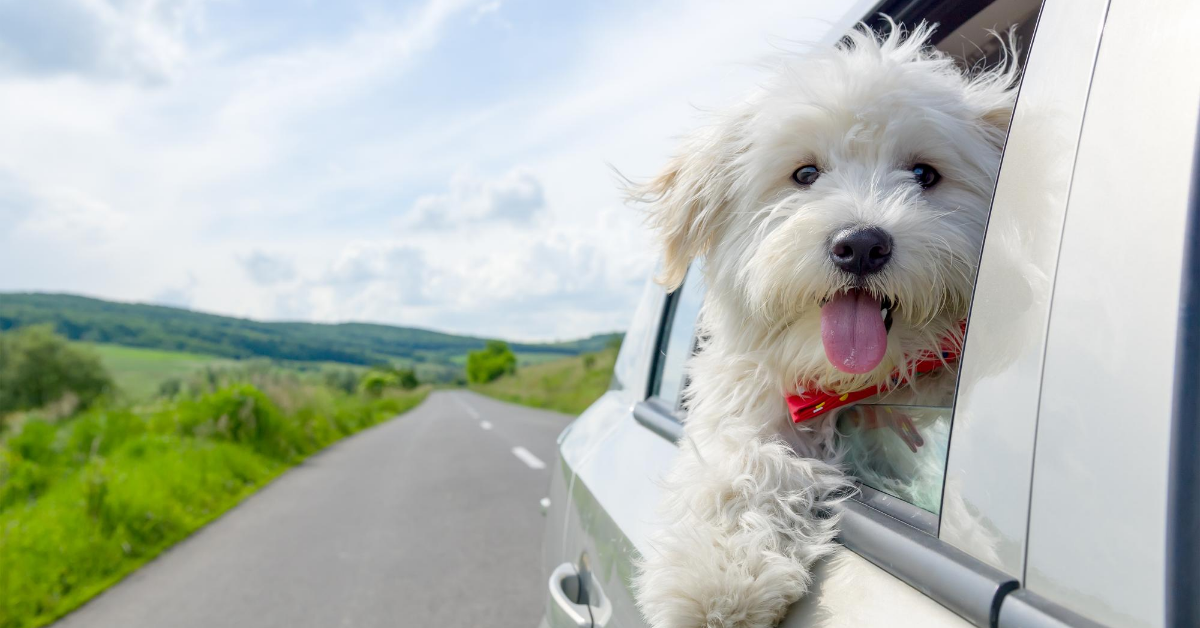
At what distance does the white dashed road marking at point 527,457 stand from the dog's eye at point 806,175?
9.71m

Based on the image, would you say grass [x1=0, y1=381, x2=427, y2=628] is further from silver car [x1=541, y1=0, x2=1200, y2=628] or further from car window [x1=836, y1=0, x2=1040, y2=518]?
silver car [x1=541, y1=0, x2=1200, y2=628]

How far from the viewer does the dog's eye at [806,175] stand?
1818 millimetres

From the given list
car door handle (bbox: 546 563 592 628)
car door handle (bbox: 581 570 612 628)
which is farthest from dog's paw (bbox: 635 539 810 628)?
car door handle (bbox: 546 563 592 628)

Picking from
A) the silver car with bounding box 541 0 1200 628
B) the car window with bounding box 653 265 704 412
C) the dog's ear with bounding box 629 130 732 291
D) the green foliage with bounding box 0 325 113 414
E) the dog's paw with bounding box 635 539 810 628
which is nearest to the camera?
the silver car with bounding box 541 0 1200 628

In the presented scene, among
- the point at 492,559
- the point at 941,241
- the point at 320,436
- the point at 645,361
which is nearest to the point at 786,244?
the point at 941,241

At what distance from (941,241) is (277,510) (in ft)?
29.5

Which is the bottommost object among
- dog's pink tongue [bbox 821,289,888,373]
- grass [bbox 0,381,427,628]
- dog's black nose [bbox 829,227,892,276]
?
grass [bbox 0,381,427,628]

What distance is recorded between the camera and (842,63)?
5.93ft

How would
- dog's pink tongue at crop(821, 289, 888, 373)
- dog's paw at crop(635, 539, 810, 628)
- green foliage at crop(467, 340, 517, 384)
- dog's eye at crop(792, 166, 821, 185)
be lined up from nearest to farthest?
1. dog's paw at crop(635, 539, 810, 628)
2. dog's pink tongue at crop(821, 289, 888, 373)
3. dog's eye at crop(792, 166, 821, 185)
4. green foliage at crop(467, 340, 517, 384)

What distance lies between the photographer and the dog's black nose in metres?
1.51

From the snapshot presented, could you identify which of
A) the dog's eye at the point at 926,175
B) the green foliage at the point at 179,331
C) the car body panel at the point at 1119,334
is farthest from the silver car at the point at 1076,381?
the green foliage at the point at 179,331

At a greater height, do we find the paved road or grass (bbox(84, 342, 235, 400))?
the paved road

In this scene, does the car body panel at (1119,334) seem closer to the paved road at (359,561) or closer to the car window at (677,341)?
the car window at (677,341)

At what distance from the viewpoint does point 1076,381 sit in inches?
33.4
